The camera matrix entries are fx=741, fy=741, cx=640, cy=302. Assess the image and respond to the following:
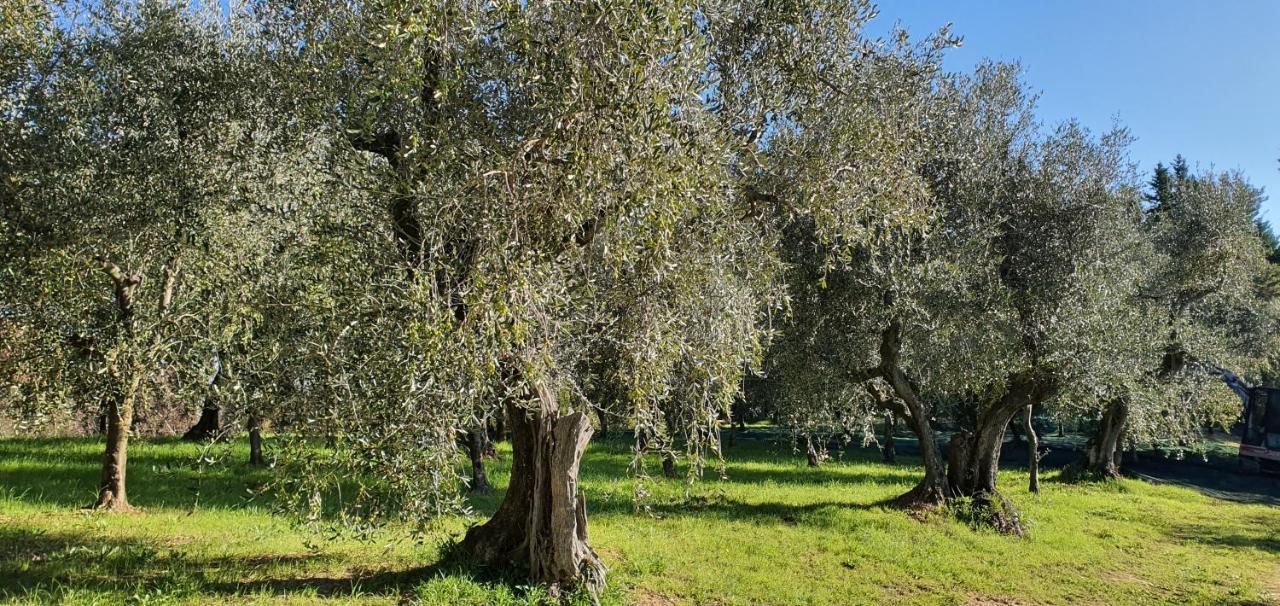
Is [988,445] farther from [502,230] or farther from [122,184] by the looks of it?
[122,184]

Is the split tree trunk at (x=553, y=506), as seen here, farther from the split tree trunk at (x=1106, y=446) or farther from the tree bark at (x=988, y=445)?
the split tree trunk at (x=1106, y=446)

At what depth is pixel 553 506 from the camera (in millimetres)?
9344

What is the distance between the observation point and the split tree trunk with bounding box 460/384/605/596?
9.27 m

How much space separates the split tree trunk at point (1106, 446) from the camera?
26203mm

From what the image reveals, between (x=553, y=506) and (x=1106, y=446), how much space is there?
1007 inches

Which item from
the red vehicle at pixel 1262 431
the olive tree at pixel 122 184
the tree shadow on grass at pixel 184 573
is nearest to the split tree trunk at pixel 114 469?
the olive tree at pixel 122 184

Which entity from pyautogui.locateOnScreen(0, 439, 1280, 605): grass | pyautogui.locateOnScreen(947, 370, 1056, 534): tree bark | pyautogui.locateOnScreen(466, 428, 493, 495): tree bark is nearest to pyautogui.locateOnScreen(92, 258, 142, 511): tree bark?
pyautogui.locateOnScreen(0, 439, 1280, 605): grass

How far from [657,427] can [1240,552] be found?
15590 mm

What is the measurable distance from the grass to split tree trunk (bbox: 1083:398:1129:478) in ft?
18.4

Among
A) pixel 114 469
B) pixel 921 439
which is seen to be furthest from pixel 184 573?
pixel 921 439

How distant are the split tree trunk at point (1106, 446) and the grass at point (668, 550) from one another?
561cm

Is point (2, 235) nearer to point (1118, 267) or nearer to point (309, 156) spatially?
point (309, 156)

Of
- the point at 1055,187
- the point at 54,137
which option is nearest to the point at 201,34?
the point at 54,137

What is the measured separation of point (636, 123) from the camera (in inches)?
272
